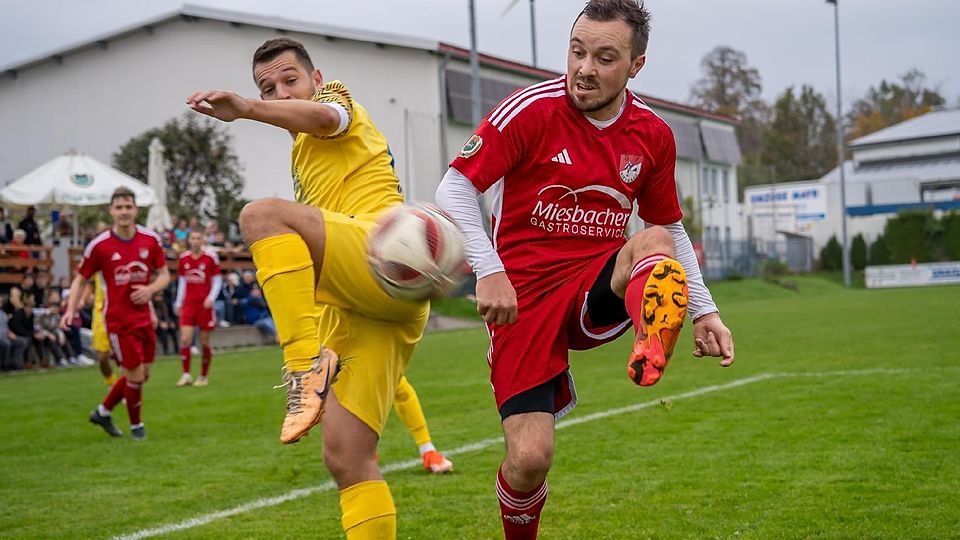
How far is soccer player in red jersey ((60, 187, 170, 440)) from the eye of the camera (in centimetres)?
1019

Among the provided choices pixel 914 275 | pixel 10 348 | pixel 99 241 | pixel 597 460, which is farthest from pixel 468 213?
pixel 914 275

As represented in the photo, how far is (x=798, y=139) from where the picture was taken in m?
91.5

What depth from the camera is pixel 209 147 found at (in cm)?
3153

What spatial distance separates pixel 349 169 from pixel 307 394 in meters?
1.23

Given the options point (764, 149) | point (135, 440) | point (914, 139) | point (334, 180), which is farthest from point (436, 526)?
point (764, 149)

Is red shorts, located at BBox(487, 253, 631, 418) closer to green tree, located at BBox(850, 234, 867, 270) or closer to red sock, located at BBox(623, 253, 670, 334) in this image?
red sock, located at BBox(623, 253, 670, 334)

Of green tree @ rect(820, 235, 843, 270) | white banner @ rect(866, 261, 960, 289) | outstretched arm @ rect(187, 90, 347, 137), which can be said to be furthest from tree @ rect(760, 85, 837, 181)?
outstretched arm @ rect(187, 90, 347, 137)

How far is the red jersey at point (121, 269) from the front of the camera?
1050cm

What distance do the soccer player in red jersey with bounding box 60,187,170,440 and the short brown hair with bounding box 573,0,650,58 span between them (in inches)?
277

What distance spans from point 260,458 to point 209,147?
2430cm

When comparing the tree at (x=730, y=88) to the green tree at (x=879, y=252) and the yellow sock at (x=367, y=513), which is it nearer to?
the green tree at (x=879, y=252)

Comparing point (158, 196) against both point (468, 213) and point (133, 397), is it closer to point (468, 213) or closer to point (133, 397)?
point (133, 397)

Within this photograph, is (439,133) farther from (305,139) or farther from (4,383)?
(305,139)

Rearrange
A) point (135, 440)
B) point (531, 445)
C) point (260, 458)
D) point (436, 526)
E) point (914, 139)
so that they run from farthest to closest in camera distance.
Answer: point (914, 139)
point (135, 440)
point (260, 458)
point (436, 526)
point (531, 445)
